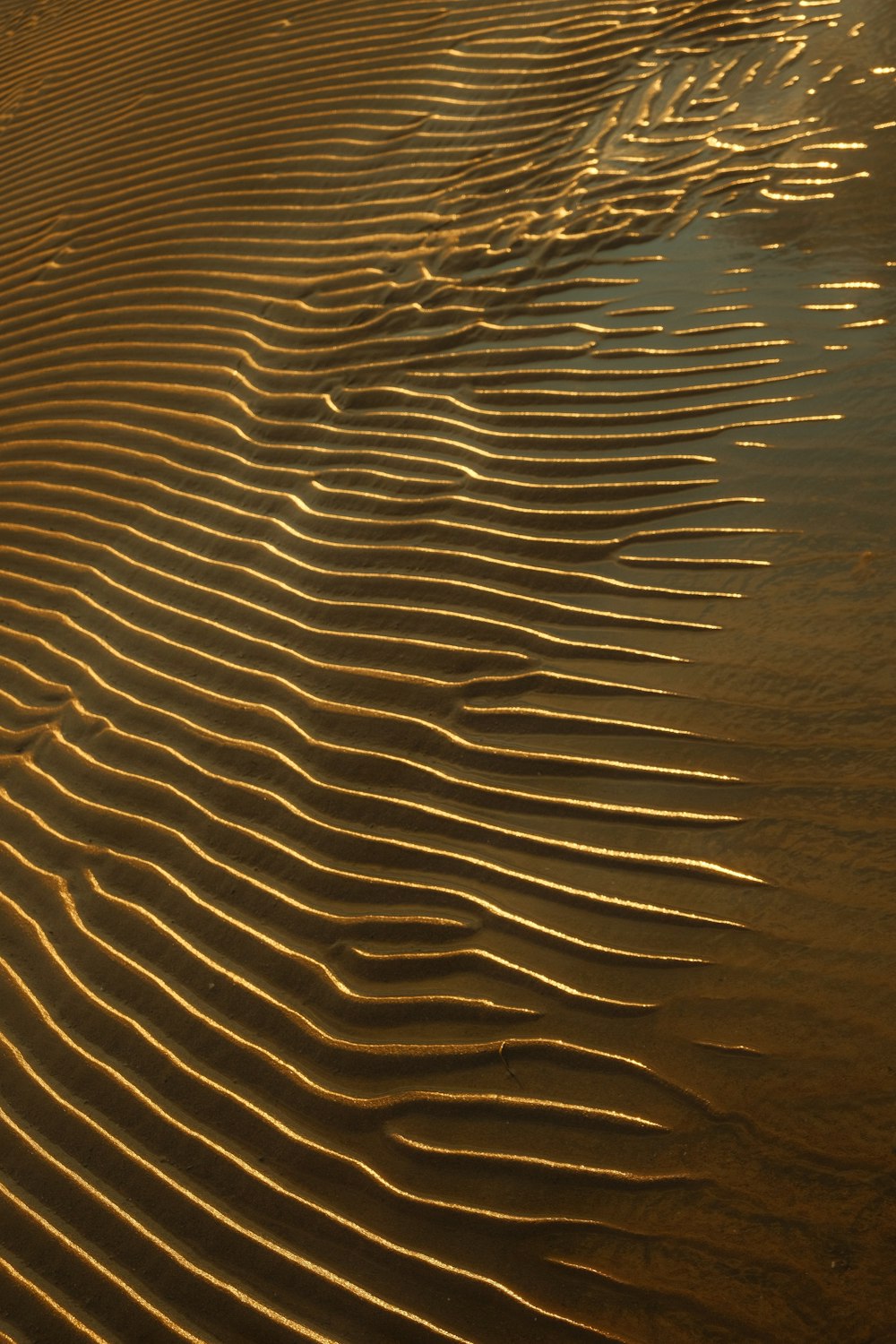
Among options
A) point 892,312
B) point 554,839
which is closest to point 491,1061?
point 554,839

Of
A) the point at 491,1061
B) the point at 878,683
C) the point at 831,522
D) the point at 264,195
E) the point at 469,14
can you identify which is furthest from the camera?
the point at 469,14

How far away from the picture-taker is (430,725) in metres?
3.42

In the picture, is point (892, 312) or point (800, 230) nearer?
point (892, 312)

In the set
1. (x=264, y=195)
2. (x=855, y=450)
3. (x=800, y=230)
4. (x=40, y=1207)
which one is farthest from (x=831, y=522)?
(x=264, y=195)

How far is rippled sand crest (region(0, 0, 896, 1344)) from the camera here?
2.42 m

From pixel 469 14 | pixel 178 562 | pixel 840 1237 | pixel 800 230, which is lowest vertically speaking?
pixel 840 1237

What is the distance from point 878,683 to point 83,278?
192 inches

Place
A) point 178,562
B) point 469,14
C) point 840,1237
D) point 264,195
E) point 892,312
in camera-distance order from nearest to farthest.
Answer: point 840,1237 → point 892,312 → point 178,562 → point 264,195 → point 469,14

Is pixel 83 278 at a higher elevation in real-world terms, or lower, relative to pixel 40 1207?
higher

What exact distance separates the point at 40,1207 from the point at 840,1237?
178 cm

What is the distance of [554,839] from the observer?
300 cm

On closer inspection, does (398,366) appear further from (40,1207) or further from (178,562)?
(40,1207)

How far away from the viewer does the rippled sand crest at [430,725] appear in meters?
2.42

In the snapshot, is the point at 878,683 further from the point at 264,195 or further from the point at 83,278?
the point at 83,278
